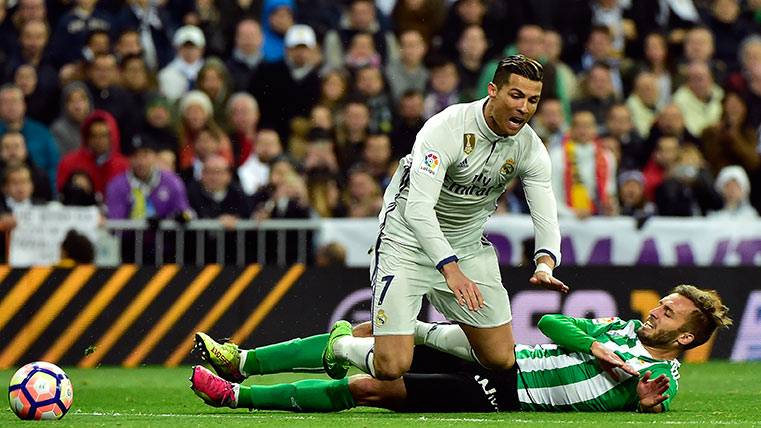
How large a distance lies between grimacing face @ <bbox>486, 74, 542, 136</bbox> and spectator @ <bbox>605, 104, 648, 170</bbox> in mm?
7620

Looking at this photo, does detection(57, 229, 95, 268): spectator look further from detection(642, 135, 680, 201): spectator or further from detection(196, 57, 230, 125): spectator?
detection(642, 135, 680, 201): spectator

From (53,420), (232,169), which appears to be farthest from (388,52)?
(53,420)

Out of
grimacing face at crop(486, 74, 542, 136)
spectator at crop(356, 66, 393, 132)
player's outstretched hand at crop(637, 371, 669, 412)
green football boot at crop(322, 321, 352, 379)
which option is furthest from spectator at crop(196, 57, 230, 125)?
player's outstretched hand at crop(637, 371, 669, 412)

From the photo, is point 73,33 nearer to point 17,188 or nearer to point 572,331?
point 17,188

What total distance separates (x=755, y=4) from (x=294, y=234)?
7.83 meters

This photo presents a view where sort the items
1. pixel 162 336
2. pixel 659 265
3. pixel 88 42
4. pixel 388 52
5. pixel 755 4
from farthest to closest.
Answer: pixel 755 4
pixel 388 52
pixel 88 42
pixel 659 265
pixel 162 336

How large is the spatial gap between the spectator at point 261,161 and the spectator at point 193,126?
22 cm

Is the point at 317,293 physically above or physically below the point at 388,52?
below

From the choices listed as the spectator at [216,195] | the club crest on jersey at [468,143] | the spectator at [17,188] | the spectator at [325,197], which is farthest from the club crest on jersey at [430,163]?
the spectator at [325,197]

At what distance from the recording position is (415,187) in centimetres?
986

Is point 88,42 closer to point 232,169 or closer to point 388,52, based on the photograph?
point 232,169

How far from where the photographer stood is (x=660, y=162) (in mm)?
17375

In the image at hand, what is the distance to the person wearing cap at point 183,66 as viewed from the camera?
55.1 feet

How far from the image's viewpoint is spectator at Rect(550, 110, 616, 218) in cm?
1619
